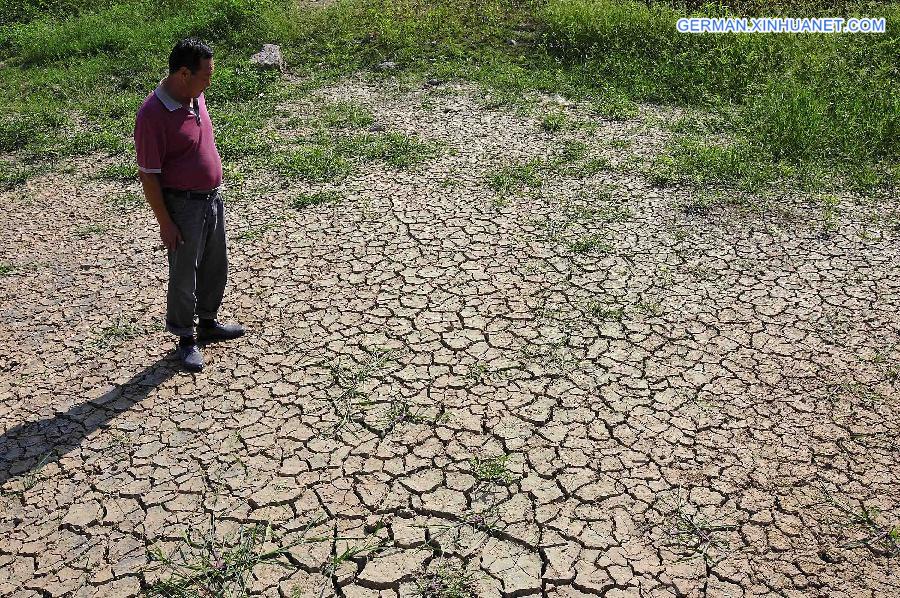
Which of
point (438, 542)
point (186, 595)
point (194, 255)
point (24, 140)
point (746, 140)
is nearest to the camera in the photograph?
point (186, 595)

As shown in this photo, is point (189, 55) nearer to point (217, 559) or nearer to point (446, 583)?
point (217, 559)

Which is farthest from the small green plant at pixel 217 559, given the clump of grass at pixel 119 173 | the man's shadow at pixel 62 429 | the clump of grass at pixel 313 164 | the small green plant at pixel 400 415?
the clump of grass at pixel 119 173

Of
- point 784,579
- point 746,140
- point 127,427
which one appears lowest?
point 784,579

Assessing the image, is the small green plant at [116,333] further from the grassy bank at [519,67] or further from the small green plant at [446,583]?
the grassy bank at [519,67]

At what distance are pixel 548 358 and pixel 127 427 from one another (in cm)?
232

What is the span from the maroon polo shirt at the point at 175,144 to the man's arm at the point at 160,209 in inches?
1.9

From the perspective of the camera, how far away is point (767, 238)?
18.9 ft

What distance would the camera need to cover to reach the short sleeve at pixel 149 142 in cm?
400

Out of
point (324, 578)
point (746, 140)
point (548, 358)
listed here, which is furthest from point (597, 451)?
point (746, 140)

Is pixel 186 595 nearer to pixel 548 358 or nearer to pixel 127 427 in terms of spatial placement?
pixel 127 427

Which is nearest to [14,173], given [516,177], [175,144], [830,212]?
[175,144]

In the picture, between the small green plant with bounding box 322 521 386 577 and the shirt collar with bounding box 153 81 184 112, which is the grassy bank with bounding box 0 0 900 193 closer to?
the shirt collar with bounding box 153 81 184 112

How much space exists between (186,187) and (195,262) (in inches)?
16.9

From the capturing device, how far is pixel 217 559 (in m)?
3.42
